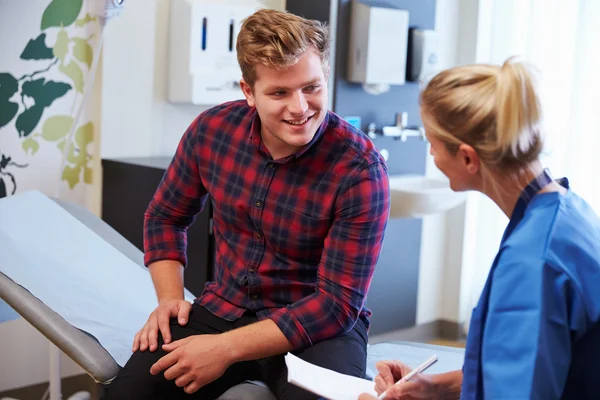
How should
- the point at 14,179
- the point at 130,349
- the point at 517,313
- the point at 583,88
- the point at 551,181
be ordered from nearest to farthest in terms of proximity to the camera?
the point at 517,313, the point at 551,181, the point at 130,349, the point at 14,179, the point at 583,88

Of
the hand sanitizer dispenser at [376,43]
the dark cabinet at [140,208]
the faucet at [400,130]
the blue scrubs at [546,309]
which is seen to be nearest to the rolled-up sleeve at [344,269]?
the blue scrubs at [546,309]

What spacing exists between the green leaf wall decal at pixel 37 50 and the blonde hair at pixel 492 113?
5.36ft

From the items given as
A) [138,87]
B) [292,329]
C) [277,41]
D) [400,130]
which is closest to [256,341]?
[292,329]

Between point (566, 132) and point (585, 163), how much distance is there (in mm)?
143

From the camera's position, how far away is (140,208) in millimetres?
2486

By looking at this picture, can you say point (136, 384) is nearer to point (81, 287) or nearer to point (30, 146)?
point (81, 287)

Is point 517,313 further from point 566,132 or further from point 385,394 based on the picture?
point 566,132

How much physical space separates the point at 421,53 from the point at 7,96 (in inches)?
63.8

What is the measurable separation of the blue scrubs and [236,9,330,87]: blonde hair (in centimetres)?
59

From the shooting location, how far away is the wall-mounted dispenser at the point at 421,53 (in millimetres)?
3199

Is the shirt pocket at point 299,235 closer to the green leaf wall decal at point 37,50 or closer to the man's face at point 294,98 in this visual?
the man's face at point 294,98

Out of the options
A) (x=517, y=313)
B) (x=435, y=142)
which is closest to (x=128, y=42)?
(x=435, y=142)

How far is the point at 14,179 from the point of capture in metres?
2.42

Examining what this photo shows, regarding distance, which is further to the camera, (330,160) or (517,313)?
(330,160)
